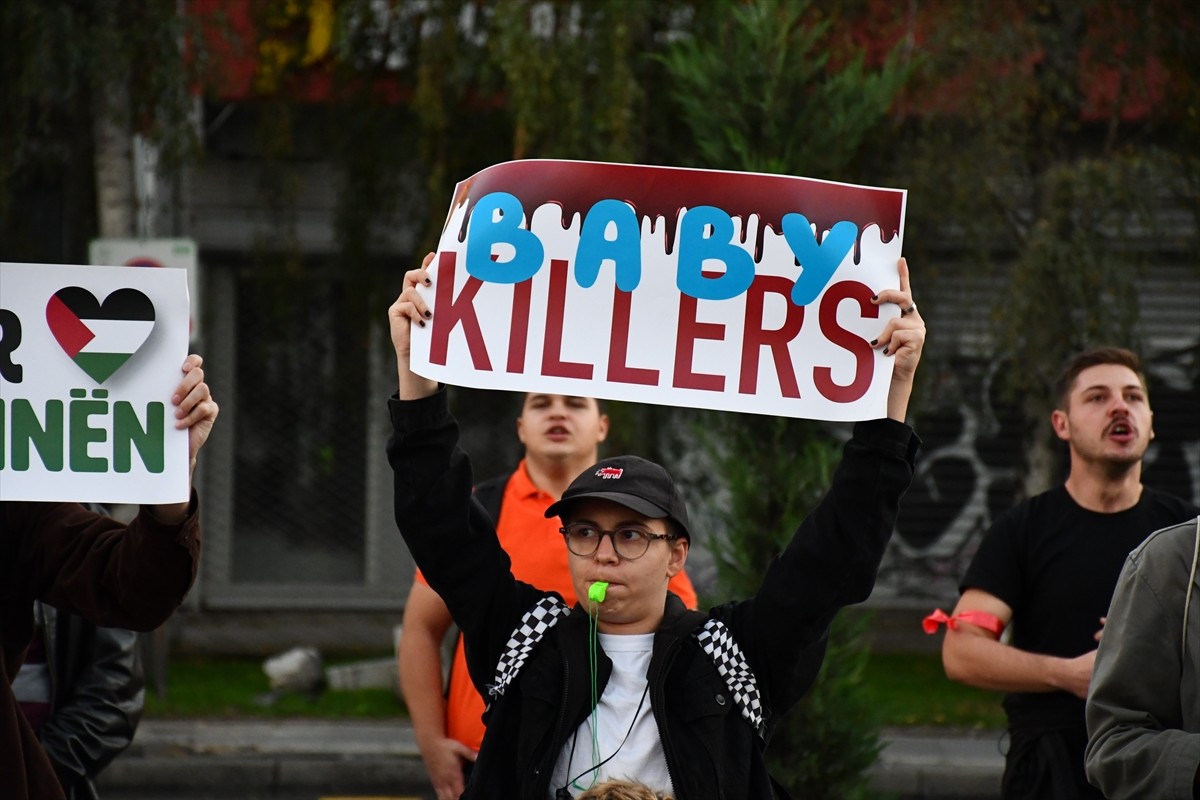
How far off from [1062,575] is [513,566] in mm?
1490

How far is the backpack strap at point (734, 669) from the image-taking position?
325 cm

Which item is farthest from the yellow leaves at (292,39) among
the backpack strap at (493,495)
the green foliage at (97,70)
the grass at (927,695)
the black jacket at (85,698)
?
the black jacket at (85,698)

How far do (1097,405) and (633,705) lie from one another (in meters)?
1.95

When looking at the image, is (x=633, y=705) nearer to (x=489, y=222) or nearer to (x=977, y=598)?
(x=489, y=222)

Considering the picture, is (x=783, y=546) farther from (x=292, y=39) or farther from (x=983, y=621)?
(x=292, y=39)

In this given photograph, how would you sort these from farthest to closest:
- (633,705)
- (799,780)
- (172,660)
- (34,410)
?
(172,660)
(799,780)
(34,410)
(633,705)

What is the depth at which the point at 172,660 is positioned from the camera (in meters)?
13.3

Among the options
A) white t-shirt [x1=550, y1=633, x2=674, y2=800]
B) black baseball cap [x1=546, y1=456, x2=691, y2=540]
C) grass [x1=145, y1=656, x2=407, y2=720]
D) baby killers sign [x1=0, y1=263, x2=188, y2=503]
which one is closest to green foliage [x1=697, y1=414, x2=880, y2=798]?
black baseball cap [x1=546, y1=456, x2=691, y2=540]

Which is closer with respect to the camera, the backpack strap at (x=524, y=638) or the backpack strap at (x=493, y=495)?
the backpack strap at (x=524, y=638)

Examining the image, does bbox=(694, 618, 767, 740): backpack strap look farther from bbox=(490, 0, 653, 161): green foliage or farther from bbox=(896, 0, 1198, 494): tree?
bbox=(896, 0, 1198, 494): tree

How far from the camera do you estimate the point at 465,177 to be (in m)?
10.9

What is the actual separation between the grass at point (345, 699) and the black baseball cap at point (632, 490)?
7.33 metres

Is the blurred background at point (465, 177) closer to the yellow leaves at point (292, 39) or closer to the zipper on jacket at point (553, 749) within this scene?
the yellow leaves at point (292, 39)

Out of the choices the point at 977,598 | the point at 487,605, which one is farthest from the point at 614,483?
the point at 977,598
